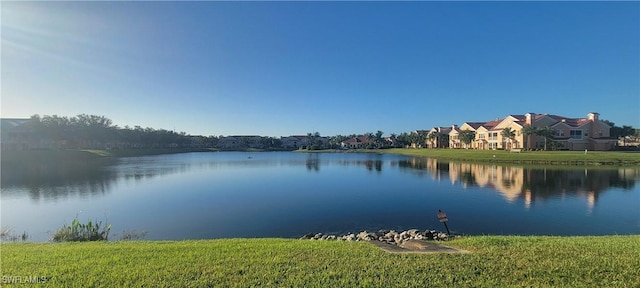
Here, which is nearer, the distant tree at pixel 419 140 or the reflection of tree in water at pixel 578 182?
the reflection of tree in water at pixel 578 182

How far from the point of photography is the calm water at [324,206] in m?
13.3

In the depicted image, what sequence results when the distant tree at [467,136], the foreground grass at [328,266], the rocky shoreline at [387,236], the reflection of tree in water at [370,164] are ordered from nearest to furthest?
the foreground grass at [328,266], the rocky shoreline at [387,236], the reflection of tree in water at [370,164], the distant tree at [467,136]

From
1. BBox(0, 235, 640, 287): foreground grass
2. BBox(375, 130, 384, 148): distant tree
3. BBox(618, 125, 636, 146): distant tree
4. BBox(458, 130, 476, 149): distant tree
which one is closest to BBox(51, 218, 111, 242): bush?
BBox(0, 235, 640, 287): foreground grass

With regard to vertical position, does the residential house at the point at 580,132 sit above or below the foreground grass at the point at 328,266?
above

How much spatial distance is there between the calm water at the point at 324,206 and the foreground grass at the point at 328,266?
5.86m

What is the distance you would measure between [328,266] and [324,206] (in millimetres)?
12235

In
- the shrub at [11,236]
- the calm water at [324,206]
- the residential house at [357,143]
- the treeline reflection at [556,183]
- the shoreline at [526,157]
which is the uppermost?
the residential house at [357,143]

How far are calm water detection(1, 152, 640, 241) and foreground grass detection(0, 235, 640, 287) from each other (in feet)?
19.2

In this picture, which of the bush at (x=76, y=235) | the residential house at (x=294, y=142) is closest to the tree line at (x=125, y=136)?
the residential house at (x=294, y=142)

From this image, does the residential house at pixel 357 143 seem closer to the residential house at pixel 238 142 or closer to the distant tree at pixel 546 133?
the residential house at pixel 238 142

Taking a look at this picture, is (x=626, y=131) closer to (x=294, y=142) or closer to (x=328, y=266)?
(x=328, y=266)

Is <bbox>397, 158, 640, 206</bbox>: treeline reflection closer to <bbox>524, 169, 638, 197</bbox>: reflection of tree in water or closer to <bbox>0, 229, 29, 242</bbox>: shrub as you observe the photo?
<bbox>524, 169, 638, 197</bbox>: reflection of tree in water

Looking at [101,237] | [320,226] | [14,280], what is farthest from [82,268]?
[320,226]

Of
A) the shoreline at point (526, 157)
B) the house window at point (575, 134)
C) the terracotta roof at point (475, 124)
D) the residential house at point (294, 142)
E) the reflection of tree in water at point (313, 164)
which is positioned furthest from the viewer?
the residential house at point (294, 142)
